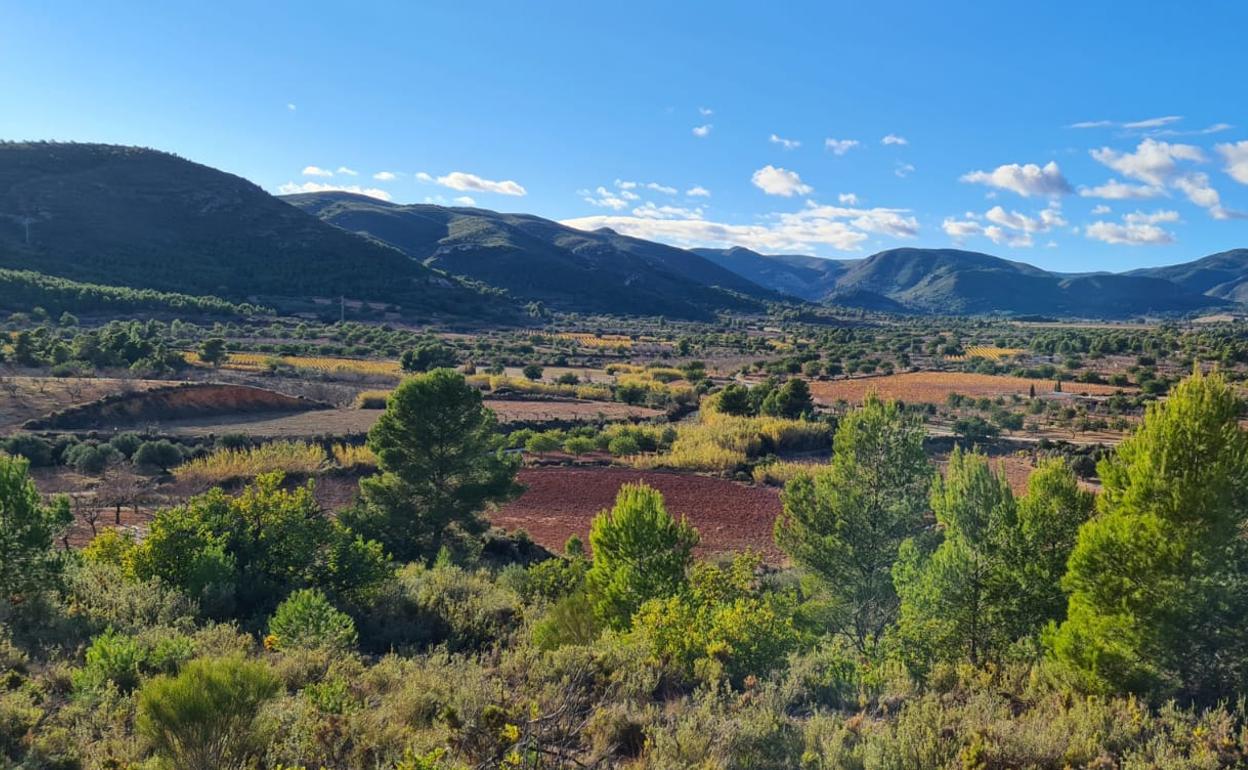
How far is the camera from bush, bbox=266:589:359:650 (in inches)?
290

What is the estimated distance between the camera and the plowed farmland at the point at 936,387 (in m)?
46.7

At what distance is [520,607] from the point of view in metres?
10.6

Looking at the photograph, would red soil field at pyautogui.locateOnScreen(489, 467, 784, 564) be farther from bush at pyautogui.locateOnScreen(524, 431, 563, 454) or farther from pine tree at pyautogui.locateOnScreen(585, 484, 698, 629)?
pine tree at pyautogui.locateOnScreen(585, 484, 698, 629)

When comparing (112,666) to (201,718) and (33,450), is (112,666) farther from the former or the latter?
(33,450)

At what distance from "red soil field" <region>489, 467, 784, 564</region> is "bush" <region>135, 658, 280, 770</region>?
568 inches

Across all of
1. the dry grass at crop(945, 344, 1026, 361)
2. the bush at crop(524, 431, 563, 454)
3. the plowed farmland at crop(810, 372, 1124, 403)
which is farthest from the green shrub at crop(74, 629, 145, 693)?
the dry grass at crop(945, 344, 1026, 361)

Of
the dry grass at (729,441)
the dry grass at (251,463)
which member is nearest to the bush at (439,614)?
the dry grass at (251,463)

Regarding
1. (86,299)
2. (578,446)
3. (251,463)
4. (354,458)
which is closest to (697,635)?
(251,463)

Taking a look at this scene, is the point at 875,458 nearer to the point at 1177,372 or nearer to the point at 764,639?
the point at 764,639

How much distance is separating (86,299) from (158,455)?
183ft

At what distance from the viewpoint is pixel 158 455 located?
23.2 m

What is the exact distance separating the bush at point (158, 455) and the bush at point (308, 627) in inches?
750

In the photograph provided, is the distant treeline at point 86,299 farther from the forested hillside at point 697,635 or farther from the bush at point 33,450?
the forested hillside at point 697,635

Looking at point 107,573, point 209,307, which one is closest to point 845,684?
point 107,573
